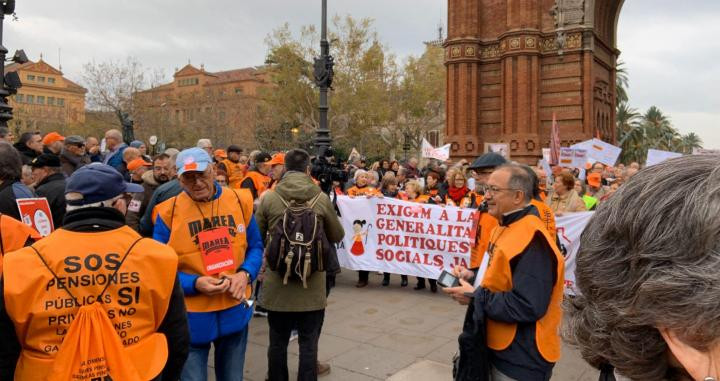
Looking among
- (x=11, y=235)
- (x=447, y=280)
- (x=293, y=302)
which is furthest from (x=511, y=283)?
(x=11, y=235)

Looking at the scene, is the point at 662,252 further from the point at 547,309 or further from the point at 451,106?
the point at 451,106

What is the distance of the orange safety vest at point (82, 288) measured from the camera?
2.09 m

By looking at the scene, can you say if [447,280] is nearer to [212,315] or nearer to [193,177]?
[212,315]

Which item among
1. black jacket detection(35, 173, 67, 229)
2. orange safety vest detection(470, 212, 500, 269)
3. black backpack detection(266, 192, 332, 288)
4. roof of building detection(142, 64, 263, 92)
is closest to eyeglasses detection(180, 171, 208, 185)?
black backpack detection(266, 192, 332, 288)

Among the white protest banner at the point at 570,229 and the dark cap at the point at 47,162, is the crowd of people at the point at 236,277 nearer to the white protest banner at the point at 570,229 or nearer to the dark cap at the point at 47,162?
the dark cap at the point at 47,162

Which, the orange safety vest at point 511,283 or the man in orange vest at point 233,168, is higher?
the man in orange vest at point 233,168

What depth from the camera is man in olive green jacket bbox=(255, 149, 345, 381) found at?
4113mm

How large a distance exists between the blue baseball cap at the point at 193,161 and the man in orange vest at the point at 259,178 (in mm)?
4170

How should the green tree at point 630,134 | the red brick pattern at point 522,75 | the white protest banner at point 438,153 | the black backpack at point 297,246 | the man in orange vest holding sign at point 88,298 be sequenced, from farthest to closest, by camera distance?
the green tree at point 630,134, the red brick pattern at point 522,75, the white protest banner at point 438,153, the black backpack at point 297,246, the man in orange vest holding sign at point 88,298

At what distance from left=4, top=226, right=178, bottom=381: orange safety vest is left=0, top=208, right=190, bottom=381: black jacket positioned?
32mm

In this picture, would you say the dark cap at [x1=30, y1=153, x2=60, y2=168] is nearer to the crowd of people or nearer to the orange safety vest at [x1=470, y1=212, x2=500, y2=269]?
the crowd of people

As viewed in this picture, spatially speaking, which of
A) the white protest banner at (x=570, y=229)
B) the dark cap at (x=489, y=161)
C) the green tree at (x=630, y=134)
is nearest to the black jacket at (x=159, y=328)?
the dark cap at (x=489, y=161)

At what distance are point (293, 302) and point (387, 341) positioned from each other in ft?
7.25

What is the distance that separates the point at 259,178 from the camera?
25.5 feet
